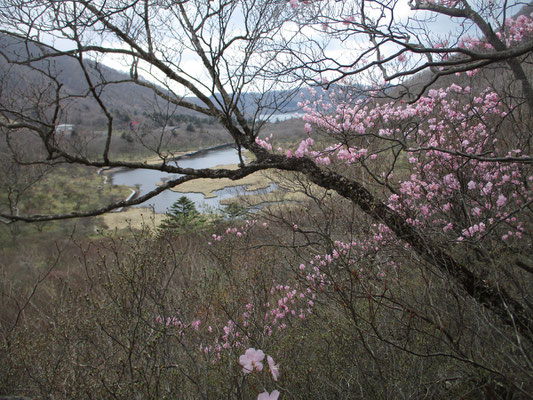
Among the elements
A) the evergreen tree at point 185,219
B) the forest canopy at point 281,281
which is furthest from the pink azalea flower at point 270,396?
the evergreen tree at point 185,219

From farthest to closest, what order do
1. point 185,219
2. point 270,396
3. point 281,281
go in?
point 185,219 < point 281,281 < point 270,396

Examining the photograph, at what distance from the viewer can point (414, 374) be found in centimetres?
182

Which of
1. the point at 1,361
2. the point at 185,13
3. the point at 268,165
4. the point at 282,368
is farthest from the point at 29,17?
the point at 282,368

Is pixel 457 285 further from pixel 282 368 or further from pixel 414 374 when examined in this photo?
pixel 282 368

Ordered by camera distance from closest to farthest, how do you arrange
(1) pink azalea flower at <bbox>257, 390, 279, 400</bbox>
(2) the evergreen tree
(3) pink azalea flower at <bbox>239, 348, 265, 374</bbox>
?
(1) pink azalea flower at <bbox>257, 390, 279, 400</bbox>
(3) pink azalea flower at <bbox>239, 348, 265, 374</bbox>
(2) the evergreen tree

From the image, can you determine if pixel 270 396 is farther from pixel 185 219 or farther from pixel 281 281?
pixel 185 219

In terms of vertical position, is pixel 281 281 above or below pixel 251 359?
below

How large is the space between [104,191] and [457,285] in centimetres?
2047

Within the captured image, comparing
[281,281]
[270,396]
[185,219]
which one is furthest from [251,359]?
[185,219]

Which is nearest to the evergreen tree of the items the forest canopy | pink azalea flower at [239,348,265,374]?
the forest canopy

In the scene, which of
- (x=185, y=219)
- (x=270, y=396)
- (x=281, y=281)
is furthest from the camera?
(x=185, y=219)

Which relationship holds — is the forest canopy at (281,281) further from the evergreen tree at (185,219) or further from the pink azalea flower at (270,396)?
the evergreen tree at (185,219)

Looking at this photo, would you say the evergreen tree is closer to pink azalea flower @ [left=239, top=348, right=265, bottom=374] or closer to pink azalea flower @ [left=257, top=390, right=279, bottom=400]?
pink azalea flower @ [left=239, top=348, right=265, bottom=374]

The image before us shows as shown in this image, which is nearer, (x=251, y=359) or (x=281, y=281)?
(x=251, y=359)
